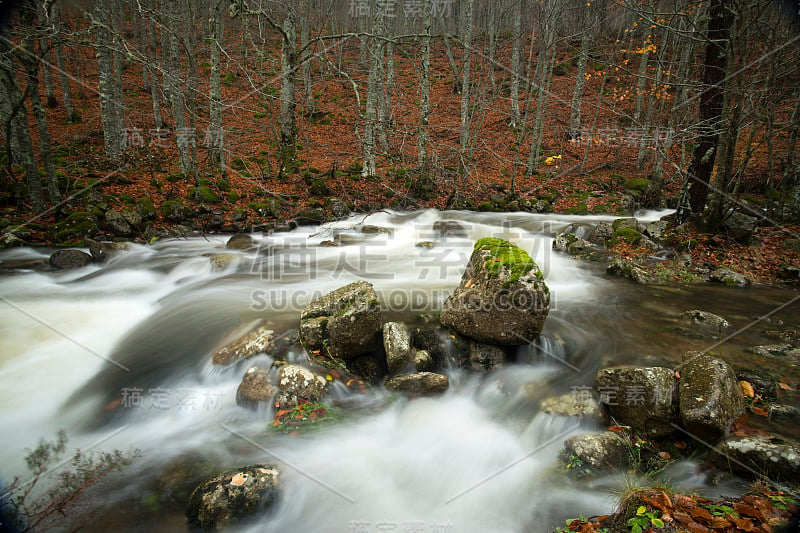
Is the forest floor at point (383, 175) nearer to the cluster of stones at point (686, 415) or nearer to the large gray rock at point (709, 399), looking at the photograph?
the cluster of stones at point (686, 415)

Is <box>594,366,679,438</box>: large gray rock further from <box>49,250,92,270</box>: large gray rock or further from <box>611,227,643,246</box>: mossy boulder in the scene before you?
<box>49,250,92,270</box>: large gray rock

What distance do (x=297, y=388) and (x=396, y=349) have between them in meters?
1.32

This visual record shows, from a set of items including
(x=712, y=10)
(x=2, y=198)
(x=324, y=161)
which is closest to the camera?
(x=712, y=10)

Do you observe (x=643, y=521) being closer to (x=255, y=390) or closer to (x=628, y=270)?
(x=255, y=390)

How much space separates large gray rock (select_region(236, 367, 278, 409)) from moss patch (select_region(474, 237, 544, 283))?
3.10 meters

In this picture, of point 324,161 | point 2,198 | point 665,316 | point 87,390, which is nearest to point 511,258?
point 665,316

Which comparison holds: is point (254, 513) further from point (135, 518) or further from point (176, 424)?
point (176, 424)

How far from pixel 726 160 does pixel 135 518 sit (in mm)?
10653

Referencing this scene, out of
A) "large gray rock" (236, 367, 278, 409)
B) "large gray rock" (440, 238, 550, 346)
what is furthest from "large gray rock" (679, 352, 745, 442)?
"large gray rock" (236, 367, 278, 409)

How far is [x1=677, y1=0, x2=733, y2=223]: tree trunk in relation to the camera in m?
7.58

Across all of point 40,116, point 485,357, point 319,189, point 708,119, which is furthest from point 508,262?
point 40,116

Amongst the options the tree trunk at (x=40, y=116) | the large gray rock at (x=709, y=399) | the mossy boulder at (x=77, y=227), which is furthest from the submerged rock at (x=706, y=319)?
the mossy boulder at (x=77, y=227)

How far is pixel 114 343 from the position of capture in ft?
18.2

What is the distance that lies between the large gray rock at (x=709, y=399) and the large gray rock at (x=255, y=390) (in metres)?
4.36
